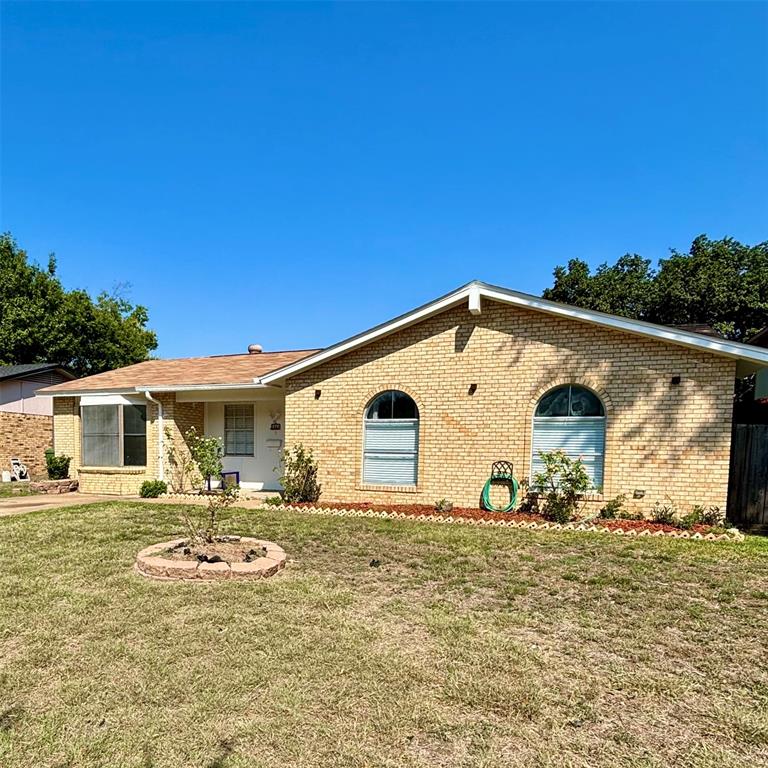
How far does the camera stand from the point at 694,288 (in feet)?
90.8

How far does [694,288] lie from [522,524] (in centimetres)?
2648

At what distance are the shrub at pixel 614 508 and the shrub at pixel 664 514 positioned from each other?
0.52 metres

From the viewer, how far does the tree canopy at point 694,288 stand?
1051 inches

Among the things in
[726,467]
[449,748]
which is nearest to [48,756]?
[449,748]

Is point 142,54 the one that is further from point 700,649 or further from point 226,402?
point 700,649

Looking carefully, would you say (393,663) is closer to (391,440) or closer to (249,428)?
(391,440)

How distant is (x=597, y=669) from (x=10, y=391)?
69.6 feet

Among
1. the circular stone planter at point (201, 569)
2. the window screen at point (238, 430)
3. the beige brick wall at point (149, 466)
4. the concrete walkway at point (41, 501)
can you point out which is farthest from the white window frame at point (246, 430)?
the circular stone planter at point (201, 569)

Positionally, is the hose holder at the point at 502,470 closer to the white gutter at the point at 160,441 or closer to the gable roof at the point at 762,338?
the white gutter at the point at 160,441

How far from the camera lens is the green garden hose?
9125 millimetres

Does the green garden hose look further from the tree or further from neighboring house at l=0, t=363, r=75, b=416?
the tree

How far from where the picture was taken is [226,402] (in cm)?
1337

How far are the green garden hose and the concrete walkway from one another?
9.18 m

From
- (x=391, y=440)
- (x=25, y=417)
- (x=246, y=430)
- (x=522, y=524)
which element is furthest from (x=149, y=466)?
(x=522, y=524)
